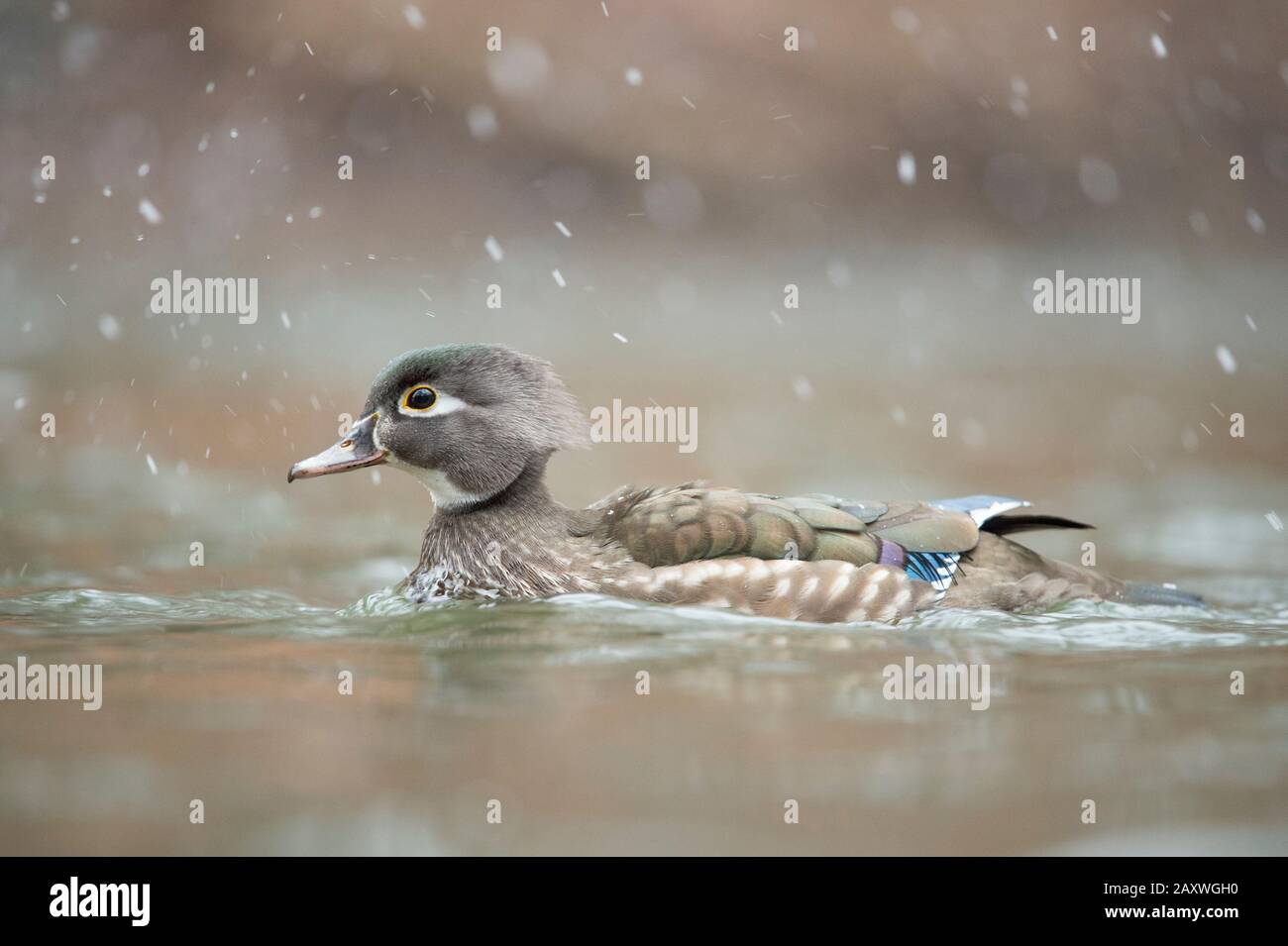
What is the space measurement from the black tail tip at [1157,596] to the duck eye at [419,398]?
7.00 feet

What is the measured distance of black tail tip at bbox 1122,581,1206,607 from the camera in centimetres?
479

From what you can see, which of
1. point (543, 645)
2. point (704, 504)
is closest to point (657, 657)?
point (543, 645)

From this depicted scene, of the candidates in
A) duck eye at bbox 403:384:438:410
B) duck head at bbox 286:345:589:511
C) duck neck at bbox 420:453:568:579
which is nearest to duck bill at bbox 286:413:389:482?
duck head at bbox 286:345:589:511

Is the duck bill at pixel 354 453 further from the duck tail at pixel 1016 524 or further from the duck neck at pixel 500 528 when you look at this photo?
the duck tail at pixel 1016 524

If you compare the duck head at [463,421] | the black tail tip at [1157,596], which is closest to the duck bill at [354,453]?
the duck head at [463,421]

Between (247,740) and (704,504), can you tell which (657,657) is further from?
(247,740)

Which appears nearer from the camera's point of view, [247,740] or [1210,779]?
[1210,779]

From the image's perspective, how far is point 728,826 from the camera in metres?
3.06

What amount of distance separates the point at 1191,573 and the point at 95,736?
395cm

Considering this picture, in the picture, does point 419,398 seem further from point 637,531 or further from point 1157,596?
point 1157,596

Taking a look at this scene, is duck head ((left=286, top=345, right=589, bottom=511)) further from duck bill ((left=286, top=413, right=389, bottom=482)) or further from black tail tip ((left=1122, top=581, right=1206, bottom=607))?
black tail tip ((left=1122, top=581, right=1206, bottom=607))

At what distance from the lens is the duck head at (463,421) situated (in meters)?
4.73

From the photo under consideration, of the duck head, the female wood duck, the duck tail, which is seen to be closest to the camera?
the female wood duck

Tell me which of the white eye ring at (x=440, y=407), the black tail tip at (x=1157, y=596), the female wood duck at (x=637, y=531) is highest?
the white eye ring at (x=440, y=407)
